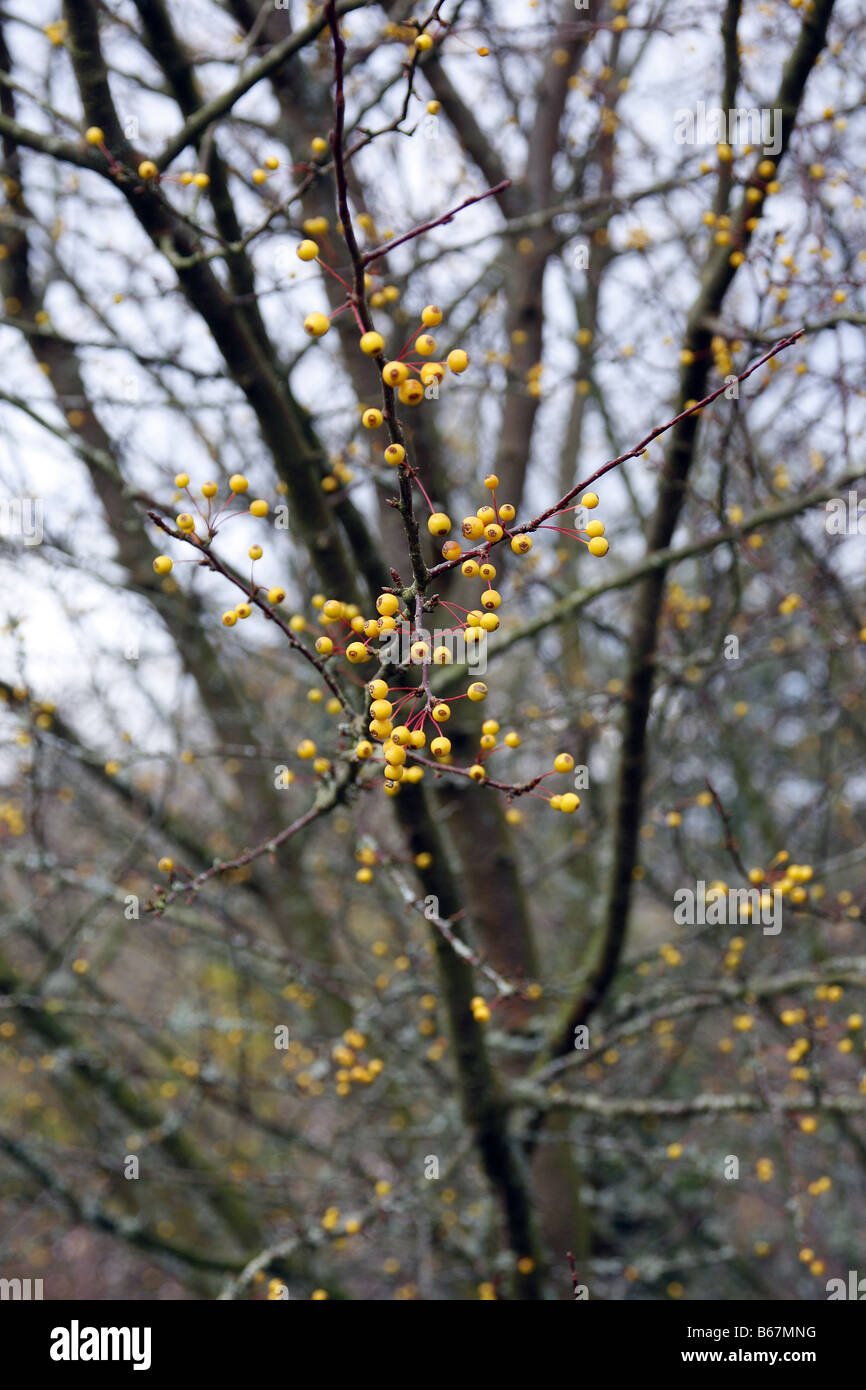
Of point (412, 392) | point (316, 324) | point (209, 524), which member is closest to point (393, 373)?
point (412, 392)

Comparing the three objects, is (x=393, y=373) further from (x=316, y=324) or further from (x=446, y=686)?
(x=446, y=686)

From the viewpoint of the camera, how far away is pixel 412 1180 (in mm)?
4551

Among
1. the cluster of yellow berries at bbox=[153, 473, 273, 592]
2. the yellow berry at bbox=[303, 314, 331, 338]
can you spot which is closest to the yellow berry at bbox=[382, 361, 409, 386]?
the yellow berry at bbox=[303, 314, 331, 338]

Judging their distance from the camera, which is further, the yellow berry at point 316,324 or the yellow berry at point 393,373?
the yellow berry at point 316,324

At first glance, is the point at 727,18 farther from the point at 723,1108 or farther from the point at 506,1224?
the point at 506,1224

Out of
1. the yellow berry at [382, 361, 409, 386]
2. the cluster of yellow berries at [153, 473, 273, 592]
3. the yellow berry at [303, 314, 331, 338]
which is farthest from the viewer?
the cluster of yellow berries at [153, 473, 273, 592]

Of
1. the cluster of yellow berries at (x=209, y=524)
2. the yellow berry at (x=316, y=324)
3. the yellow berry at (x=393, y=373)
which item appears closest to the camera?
the yellow berry at (x=393, y=373)

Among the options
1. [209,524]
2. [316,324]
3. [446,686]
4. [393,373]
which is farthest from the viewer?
[446,686]

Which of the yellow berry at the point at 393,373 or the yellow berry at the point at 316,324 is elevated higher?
the yellow berry at the point at 316,324

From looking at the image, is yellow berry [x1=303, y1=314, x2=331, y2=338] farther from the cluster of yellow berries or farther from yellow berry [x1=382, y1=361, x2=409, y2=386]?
the cluster of yellow berries

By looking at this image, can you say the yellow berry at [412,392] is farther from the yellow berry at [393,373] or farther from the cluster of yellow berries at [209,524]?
the cluster of yellow berries at [209,524]

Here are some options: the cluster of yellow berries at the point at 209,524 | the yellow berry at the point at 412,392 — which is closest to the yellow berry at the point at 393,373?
the yellow berry at the point at 412,392

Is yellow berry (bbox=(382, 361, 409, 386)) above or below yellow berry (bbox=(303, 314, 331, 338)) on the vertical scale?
below
